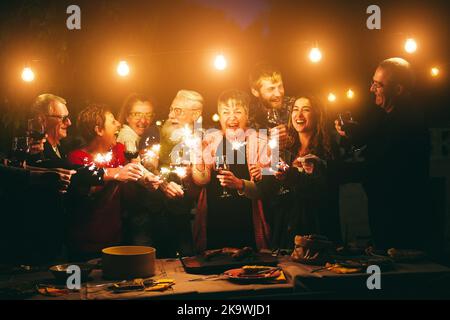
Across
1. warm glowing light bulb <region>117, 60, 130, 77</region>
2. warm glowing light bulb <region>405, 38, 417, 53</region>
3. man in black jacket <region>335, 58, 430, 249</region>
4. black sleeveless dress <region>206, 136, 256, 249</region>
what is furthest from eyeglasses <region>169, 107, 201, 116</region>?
warm glowing light bulb <region>405, 38, 417, 53</region>

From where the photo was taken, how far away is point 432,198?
7.94 metres

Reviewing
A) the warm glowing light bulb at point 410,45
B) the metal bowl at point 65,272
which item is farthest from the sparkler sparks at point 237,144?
the metal bowl at point 65,272

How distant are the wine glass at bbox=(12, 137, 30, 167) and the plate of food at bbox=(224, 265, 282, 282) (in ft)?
8.70

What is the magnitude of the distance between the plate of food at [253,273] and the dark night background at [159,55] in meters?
2.82

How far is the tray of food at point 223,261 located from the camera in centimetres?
548

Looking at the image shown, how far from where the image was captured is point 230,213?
25.0 ft

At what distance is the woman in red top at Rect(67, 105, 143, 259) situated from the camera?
706 centimetres

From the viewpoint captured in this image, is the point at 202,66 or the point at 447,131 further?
the point at 447,131

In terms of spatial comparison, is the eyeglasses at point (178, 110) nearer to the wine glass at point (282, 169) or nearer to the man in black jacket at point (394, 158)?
the wine glass at point (282, 169)

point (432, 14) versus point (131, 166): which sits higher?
point (432, 14)

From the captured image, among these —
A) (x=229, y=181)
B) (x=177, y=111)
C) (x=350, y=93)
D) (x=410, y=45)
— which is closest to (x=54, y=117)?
(x=177, y=111)

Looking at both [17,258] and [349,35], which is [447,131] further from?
[17,258]
